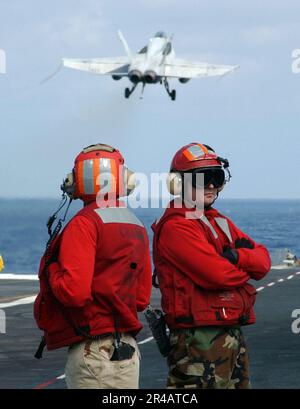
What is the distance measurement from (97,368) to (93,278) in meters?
0.61

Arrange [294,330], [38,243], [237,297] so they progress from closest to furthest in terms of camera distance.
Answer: [237,297] → [294,330] → [38,243]

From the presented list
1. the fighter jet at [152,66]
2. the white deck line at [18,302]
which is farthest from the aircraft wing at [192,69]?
the white deck line at [18,302]

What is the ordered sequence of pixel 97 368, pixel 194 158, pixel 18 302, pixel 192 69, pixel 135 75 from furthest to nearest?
pixel 192 69
pixel 135 75
pixel 18 302
pixel 194 158
pixel 97 368

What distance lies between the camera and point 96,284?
7633 millimetres

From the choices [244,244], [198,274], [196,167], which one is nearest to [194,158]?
[196,167]

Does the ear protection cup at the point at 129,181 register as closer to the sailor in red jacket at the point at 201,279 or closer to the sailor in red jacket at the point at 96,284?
the sailor in red jacket at the point at 96,284

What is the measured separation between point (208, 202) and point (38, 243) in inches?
7231

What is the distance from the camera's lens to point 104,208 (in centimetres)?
778

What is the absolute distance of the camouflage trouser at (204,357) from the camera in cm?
784

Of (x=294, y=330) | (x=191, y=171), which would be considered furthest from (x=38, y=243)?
(x=191, y=171)

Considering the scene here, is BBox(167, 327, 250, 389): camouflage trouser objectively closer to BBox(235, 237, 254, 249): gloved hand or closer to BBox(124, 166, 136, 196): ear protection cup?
BBox(235, 237, 254, 249): gloved hand

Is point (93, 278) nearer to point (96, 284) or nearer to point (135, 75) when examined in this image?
point (96, 284)

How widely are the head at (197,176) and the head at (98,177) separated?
0.38m
